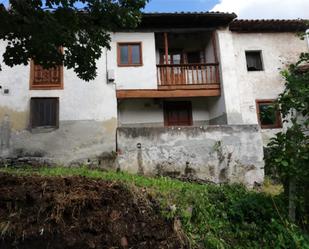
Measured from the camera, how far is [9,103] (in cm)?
1272

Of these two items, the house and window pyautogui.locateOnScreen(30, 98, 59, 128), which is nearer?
the house

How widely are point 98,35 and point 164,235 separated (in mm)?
3880

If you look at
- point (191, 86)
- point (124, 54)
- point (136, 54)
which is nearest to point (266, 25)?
point (191, 86)

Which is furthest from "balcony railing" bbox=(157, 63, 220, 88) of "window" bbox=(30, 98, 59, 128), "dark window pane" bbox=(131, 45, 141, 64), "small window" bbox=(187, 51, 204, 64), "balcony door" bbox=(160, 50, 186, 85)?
"window" bbox=(30, 98, 59, 128)

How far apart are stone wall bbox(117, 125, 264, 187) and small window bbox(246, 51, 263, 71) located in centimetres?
531

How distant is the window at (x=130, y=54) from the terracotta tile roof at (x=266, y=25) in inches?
186

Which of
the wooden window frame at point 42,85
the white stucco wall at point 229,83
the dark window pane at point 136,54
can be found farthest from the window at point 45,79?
the white stucco wall at point 229,83

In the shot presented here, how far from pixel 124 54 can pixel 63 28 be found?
926cm

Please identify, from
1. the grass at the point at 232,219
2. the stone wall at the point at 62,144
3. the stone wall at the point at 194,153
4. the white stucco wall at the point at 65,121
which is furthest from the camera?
the white stucco wall at the point at 65,121

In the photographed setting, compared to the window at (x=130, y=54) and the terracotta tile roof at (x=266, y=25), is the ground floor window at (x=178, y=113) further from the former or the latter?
the terracotta tile roof at (x=266, y=25)

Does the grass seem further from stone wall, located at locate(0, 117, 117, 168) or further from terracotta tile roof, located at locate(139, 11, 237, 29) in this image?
terracotta tile roof, located at locate(139, 11, 237, 29)

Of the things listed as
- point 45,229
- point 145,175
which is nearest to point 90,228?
→ point 45,229

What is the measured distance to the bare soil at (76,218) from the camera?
4.86 meters

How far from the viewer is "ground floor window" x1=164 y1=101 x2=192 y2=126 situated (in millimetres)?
15445
